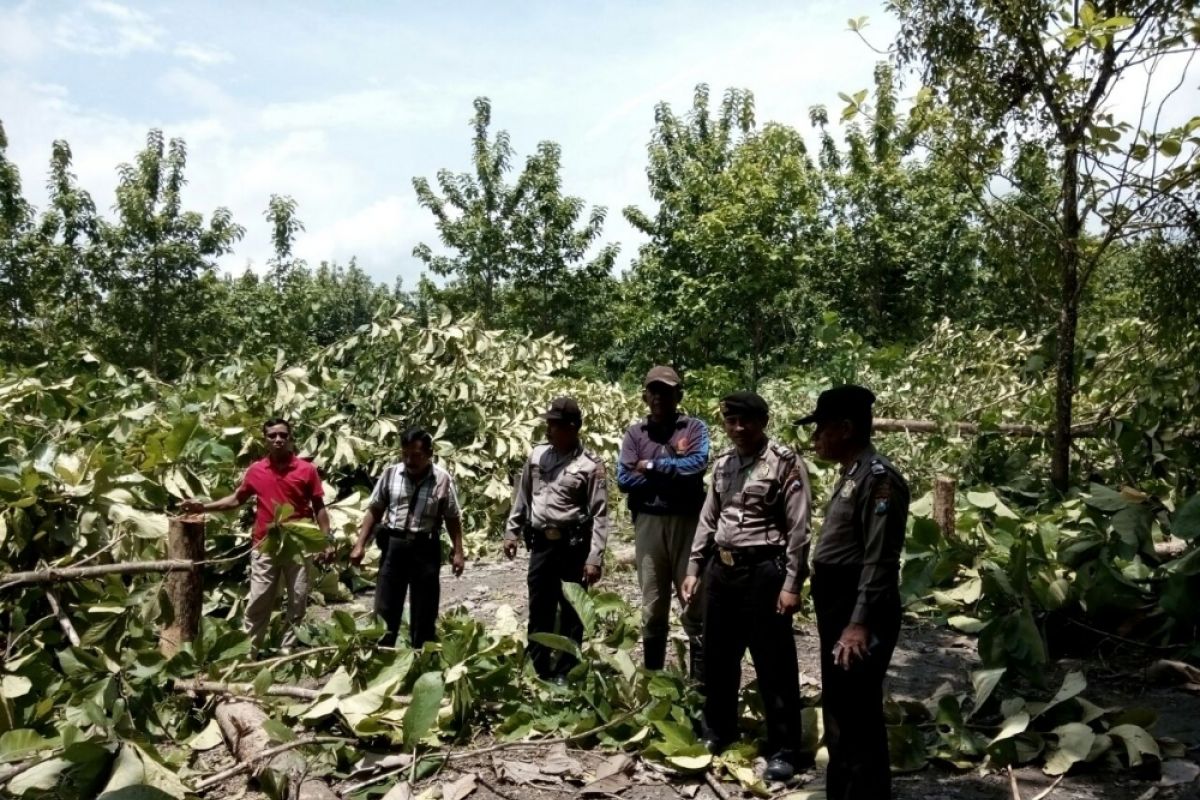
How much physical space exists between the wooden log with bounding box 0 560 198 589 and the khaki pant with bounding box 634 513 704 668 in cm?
207

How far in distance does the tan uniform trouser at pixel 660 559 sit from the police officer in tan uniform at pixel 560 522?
255 mm

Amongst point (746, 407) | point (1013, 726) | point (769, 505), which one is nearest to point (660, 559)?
point (769, 505)

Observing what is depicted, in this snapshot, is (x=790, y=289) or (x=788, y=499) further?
(x=790, y=289)

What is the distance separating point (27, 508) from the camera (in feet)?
15.1

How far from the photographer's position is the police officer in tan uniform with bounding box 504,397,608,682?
16.2 feet

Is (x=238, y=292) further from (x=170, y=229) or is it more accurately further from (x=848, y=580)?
(x=848, y=580)

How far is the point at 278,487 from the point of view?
5.62 m

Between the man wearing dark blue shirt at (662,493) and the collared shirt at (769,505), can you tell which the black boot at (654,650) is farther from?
the collared shirt at (769,505)

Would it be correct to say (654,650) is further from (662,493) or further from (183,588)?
(183,588)

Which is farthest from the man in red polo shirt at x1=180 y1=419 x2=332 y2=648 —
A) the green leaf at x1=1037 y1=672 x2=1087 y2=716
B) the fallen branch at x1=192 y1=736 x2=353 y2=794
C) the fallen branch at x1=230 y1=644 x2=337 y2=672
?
the green leaf at x1=1037 y1=672 x2=1087 y2=716

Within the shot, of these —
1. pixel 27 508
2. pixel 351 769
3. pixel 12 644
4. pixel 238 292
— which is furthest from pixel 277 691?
pixel 238 292

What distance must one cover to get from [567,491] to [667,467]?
57 cm

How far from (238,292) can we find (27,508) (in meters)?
18.8

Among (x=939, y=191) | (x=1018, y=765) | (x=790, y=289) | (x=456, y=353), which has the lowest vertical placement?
(x=1018, y=765)
